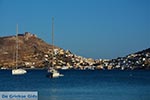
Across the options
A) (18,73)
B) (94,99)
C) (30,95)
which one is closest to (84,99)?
(94,99)

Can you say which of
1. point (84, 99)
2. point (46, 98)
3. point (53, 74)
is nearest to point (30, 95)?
point (84, 99)

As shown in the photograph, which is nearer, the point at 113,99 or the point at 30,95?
the point at 30,95

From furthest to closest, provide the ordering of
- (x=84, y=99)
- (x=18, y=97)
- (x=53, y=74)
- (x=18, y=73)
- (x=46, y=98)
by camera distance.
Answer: (x=18, y=73), (x=53, y=74), (x=46, y=98), (x=84, y=99), (x=18, y=97)

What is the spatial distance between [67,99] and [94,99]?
2.55 m

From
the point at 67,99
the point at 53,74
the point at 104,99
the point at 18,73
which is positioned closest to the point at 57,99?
the point at 67,99

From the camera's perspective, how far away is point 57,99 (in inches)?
1971

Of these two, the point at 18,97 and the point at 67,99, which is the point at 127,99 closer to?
the point at 67,99

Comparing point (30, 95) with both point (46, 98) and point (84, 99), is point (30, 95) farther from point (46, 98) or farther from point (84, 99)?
point (46, 98)

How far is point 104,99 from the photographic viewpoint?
49.4 m

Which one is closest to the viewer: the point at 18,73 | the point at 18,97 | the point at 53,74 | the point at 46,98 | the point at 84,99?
the point at 18,97

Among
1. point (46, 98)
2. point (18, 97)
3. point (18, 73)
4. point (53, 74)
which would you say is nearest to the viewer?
point (18, 97)

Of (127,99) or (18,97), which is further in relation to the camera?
(127,99)

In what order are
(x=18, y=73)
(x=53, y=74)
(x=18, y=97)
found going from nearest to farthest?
(x=18, y=97), (x=53, y=74), (x=18, y=73)

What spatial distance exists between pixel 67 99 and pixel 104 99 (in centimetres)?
352
